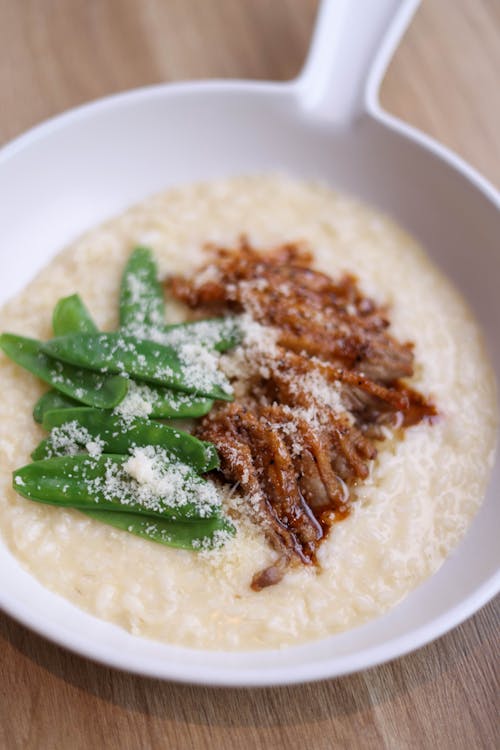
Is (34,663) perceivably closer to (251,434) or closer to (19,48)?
(251,434)

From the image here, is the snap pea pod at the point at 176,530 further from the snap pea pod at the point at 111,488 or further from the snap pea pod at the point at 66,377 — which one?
the snap pea pod at the point at 66,377

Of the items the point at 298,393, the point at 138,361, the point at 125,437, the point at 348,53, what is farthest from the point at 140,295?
the point at 348,53

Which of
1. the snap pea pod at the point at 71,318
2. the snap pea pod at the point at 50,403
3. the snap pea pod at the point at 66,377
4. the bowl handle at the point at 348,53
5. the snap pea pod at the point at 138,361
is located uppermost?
the bowl handle at the point at 348,53

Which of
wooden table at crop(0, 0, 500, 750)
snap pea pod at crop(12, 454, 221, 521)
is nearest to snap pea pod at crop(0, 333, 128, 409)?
snap pea pod at crop(12, 454, 221, 521)

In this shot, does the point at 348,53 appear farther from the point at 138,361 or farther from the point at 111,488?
the point at 111,488

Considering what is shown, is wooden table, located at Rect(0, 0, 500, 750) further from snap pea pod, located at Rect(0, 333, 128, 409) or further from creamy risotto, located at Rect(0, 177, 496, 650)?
snap pea pod, located at Rect(0, 333, 128, 409)

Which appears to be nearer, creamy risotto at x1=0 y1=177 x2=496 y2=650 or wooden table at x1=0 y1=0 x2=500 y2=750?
wooden table at x1=0 y1=0 x2=500 y2=750

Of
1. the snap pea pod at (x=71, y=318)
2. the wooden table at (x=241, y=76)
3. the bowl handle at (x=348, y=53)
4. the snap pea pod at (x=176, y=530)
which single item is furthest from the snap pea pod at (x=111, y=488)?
the bowl handle at (x=348, y=53)
